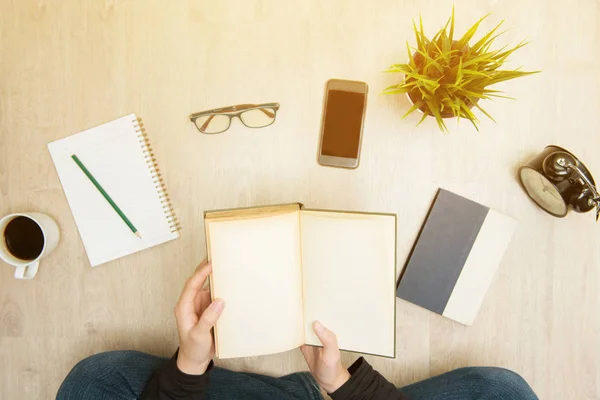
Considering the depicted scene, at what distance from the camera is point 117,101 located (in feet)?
2.61

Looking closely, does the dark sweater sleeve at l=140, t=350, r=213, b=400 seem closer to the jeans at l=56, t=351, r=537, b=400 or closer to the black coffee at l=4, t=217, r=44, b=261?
the jeans at l=56, t=351, r=537, b=400

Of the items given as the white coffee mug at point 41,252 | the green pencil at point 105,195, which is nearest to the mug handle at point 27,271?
the white coffee mug at point 41,252

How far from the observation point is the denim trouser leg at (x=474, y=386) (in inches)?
30.2

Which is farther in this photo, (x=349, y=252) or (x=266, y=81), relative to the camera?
(x=266, y=81)

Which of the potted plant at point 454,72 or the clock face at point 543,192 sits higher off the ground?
the potted plant at point 454,72

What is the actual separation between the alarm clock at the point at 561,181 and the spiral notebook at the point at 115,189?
680mm

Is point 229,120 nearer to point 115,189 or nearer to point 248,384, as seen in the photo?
point 115,189

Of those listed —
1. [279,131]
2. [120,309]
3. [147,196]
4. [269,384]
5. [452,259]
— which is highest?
[279,131]

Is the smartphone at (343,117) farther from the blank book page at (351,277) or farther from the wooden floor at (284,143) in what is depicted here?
the blank book page at (351,277)

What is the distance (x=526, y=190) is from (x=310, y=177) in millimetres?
416

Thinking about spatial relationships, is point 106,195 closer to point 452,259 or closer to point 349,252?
point 349,252

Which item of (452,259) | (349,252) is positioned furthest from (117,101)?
(452,259)

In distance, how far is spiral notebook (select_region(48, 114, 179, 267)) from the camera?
0.79 metres

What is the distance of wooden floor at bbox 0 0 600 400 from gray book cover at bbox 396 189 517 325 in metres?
0.03
